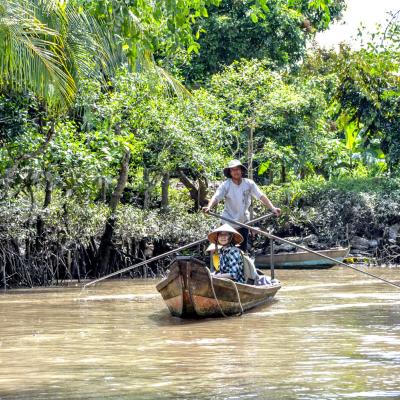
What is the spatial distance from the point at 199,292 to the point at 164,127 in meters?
7.74

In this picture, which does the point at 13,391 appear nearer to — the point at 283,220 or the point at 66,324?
the point at 66,324

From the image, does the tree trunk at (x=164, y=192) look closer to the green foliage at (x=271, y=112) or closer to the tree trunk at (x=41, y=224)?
the green foliage at (x=271, y=112)

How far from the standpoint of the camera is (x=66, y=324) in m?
10.3

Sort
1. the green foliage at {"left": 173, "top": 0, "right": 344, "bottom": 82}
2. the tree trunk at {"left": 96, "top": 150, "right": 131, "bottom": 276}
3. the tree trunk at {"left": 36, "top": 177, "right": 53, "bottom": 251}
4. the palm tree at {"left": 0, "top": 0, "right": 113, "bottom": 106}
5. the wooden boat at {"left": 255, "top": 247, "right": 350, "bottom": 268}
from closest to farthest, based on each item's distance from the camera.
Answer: the palm tree at {"left": 0, "top": 0, "right": 113, "bottom": 106}
the tree trunk at {"left": 36, "top": 177, "right": 53, "bottom": 251}
the tree trunk at {"left": 96, "top": 150, "right": 131, "bottom": 276}
the wooden boat at {"left": 255, "top": 247, "right": 350, "bottom": 268}
the green foliage at {"left": 173, "top": 0, "right": 344, "bottom": 82}

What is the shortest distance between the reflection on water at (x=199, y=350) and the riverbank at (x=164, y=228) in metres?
2.22

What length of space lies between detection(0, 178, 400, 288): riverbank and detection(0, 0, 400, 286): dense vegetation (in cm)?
3

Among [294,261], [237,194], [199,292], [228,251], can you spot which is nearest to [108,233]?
[294,261]

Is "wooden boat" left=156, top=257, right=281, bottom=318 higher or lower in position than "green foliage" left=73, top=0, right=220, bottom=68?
lower

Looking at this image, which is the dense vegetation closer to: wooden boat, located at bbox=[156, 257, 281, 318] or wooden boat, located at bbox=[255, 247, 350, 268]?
wooden boat, located at bbox=[255, 247, 350, 268]

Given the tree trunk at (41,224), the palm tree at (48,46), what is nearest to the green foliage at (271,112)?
the tree trunk at (41,224)

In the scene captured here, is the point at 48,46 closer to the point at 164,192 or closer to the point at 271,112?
the point at 164,192

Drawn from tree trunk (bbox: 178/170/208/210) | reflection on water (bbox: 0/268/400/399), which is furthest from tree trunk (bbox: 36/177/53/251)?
tree trunk (bbox: 178/170/208/210)

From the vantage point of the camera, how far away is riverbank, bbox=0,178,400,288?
15.6 metres

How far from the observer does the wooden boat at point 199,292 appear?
32.9ft
